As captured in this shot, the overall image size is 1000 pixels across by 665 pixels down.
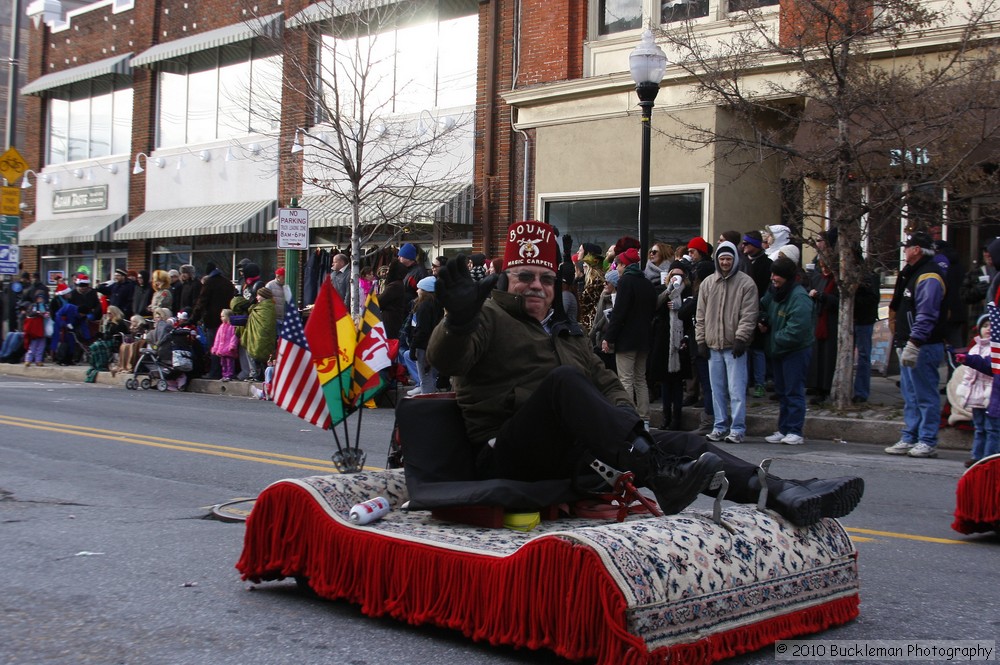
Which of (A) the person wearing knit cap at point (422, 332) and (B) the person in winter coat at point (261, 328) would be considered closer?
(A) the person wearing knit cap at point (422, 332)

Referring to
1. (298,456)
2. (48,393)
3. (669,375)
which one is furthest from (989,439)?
(48,393)

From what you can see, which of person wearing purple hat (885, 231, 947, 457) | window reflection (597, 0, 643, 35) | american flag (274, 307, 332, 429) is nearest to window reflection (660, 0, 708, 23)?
window reflection (597, 0, 643, 35)

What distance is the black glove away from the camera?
4840mm

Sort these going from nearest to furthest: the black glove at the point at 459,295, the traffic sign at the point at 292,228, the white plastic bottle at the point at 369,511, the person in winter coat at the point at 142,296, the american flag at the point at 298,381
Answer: the black glove at the point at 459,295 < the white plastic bottle at the point at 369,511 < the american flag at the point at 298,381 < the traffic sign at the point at 292,228 < the person in winter coat at the point at 142,296

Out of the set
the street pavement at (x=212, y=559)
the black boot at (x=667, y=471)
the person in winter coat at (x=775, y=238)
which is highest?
the person in winter coat at (x=775, y=238)

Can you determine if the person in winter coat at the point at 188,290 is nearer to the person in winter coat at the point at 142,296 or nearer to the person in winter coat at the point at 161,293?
the person in winter coat at the point at 161,293

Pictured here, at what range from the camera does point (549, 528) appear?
16.4 ft

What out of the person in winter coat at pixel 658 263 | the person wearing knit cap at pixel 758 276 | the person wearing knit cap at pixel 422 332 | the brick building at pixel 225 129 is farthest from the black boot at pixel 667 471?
the brick building at pixel 225 129

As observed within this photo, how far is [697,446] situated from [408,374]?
1265cm

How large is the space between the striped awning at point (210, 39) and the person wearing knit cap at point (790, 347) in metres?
15.4

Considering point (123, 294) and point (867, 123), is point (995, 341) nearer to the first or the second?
point (867, 123)

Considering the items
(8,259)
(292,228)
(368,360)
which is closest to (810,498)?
(368,360)

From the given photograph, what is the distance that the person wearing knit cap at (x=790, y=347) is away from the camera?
39.6 ft

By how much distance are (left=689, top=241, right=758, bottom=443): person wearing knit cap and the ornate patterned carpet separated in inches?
291
